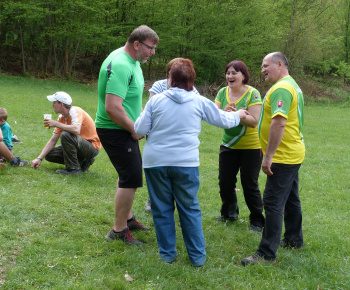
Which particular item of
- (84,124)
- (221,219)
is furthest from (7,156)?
(221,219)

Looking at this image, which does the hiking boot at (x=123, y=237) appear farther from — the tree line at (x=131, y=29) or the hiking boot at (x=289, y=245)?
the tree line at (x=131, y=29)

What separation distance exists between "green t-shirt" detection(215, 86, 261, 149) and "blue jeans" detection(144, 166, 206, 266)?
1.32 metres

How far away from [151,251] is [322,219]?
109 inches

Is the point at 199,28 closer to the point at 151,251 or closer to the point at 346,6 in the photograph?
the point at 346,6

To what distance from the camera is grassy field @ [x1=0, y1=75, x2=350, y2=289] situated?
136 inches

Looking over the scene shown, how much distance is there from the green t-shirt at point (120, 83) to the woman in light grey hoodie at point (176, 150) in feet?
1.19

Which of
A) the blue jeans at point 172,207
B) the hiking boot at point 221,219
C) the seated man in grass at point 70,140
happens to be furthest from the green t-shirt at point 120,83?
the seated man in grass at point 70,140

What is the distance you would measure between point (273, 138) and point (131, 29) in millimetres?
26187

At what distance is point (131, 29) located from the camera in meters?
28.5

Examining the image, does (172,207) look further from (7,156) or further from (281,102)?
(7,156)

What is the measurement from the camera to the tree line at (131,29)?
26641 mm

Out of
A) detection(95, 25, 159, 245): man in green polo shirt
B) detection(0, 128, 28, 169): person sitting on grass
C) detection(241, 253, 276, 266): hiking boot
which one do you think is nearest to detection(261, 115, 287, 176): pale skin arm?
detection(241, 253, 276, 266): hiking boot

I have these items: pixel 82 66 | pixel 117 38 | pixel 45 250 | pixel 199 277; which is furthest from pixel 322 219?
pixel 82 66

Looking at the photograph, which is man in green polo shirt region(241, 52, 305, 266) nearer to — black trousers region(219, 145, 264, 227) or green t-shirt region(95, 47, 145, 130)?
black trousers region(219, 145, 264, 227)
